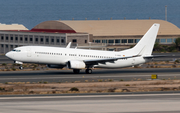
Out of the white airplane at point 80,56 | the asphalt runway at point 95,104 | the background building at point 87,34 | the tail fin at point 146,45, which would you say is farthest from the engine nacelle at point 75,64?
the background building at point 87,34

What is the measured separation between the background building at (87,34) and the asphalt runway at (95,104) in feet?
241

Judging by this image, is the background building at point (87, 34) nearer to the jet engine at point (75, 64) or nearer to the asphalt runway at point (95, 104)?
the jet engine at point (75, 64)

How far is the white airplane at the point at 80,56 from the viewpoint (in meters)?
54.2

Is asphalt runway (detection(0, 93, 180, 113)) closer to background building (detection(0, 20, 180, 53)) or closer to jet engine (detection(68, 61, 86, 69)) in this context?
jet engine (detection(68, 61, 86, 69))

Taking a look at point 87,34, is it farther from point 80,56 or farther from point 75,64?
point 75,64

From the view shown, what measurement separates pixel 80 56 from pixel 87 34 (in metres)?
61.9

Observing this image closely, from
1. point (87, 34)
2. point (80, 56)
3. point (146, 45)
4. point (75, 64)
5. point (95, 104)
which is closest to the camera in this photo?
point (95, 104)

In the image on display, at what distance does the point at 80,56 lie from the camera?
56.1 metres

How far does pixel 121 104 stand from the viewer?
30688 mm

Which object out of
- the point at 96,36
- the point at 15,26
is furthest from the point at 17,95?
the point at 15,26

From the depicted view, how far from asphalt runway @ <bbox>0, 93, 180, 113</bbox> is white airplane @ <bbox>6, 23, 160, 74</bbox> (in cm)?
1992

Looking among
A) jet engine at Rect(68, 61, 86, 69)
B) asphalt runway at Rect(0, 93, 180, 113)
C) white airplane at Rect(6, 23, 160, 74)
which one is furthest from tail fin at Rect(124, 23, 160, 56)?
asphalt runway at Rect(0, 93, 180, 113)

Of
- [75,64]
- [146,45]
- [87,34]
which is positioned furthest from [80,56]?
[87,34]

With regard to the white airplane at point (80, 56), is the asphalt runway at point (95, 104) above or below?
below
